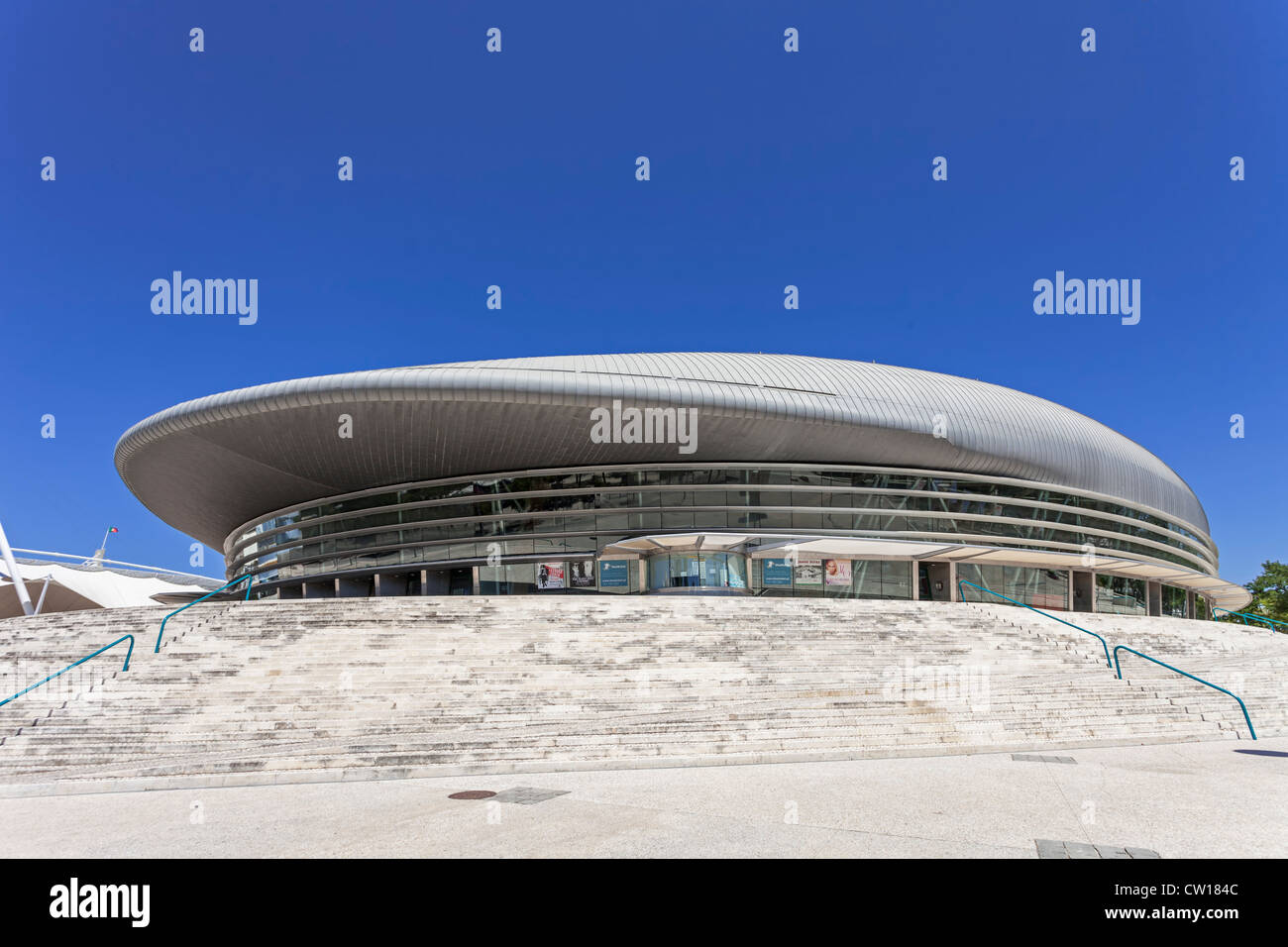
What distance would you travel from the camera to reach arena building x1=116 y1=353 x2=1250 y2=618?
33.9 meters

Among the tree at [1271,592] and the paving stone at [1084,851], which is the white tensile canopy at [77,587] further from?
the tree at [1271,592]

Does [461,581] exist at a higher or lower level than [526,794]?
higher

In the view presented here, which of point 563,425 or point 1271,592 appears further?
point 1271,592

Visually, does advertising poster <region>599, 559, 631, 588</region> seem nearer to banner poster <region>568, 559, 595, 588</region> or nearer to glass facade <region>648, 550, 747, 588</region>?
banner poster <region>568, 559, 595, 588</region>

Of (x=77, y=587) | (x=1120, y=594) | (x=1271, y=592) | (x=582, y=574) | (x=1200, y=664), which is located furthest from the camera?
(x=1271, y=592)

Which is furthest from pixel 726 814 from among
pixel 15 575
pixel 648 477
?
pixel 15 575

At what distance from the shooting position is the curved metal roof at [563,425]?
32656 millimetres

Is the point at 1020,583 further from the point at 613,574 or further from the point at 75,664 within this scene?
the point at 75,664

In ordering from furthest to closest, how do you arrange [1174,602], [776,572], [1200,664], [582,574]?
[1174,602], [582,574], [776,572], [1200,664]

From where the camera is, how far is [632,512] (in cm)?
3766

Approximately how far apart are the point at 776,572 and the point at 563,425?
11.1 m

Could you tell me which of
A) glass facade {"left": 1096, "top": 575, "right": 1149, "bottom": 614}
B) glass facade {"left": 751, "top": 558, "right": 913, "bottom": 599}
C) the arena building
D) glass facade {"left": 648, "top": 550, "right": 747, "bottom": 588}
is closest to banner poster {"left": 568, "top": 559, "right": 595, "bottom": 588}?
the arena building
